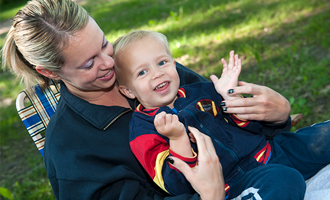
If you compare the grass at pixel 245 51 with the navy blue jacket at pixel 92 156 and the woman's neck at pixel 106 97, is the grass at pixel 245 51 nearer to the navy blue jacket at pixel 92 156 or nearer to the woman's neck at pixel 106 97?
the woman's neck at pixel 106 97

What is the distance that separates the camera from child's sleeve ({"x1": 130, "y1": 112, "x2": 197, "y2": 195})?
67.0 inches

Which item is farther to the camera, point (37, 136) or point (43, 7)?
point (37, 136)

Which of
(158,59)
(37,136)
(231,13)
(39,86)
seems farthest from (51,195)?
(231,13)

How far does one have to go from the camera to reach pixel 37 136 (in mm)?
2373

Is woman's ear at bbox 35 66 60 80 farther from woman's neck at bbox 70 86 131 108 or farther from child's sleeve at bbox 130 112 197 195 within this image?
child's sleeve at bbox 130 112 197 195

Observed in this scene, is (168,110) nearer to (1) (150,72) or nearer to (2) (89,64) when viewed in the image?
(1) (150,72)

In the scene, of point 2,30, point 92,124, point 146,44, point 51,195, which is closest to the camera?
point 92,124

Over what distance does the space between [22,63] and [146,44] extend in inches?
33.7

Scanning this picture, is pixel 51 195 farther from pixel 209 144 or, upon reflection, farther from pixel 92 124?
pixel 209 144

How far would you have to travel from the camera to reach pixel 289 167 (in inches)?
67.5

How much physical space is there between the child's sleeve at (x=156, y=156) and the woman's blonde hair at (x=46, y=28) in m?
0.64

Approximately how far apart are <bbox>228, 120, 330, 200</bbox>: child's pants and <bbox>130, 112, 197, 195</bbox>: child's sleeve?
0.35 m

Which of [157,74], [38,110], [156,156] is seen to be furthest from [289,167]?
[38,110]

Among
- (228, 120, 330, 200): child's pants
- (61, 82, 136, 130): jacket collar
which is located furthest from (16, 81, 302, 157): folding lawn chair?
(61, 82, 136, 130): jacket collar
